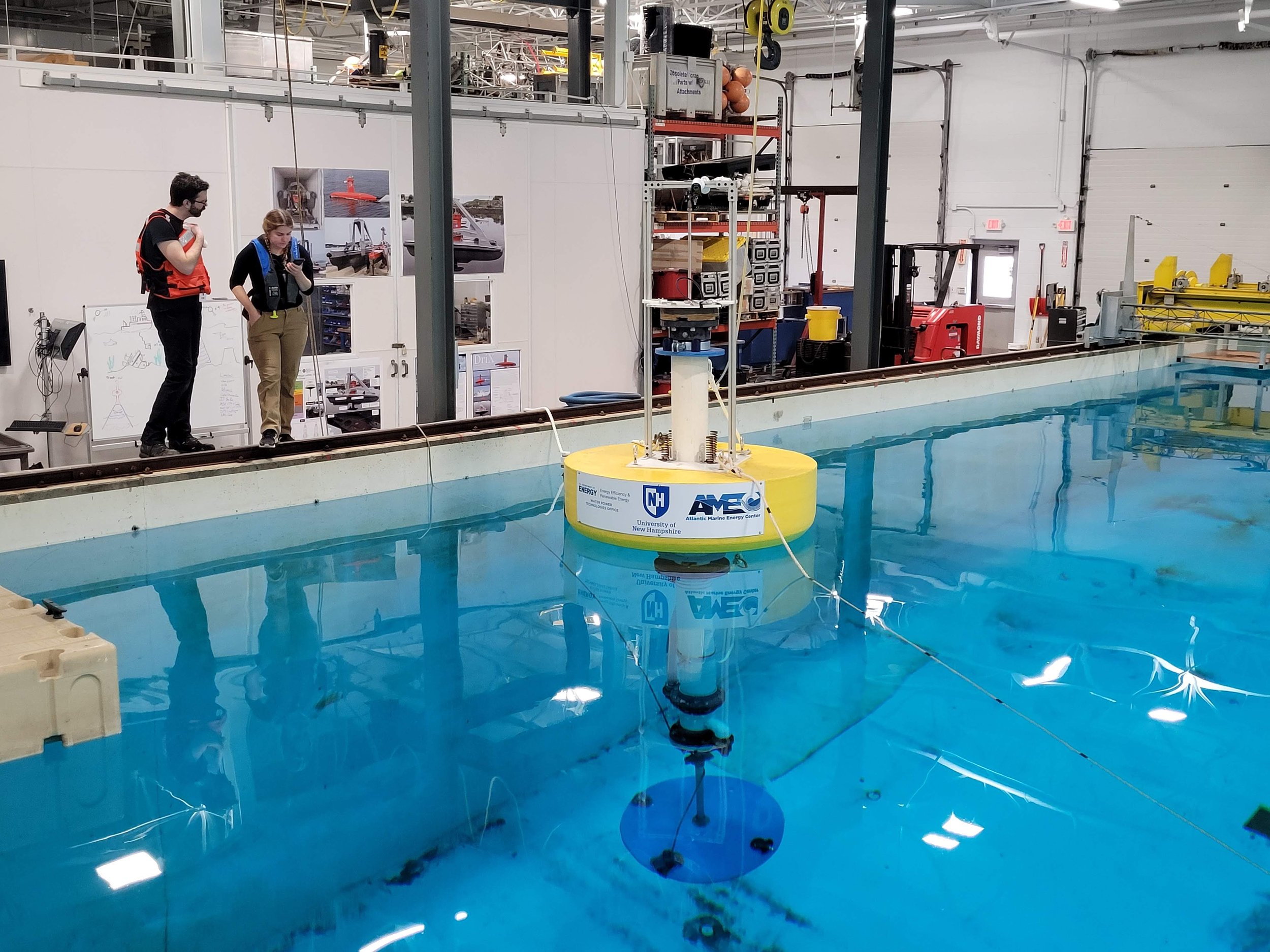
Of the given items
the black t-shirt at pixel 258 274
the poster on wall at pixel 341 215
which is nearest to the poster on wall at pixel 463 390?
the poster on wall at pixel 341 215

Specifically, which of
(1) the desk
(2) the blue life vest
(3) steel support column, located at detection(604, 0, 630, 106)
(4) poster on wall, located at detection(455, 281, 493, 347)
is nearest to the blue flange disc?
(1) the desk

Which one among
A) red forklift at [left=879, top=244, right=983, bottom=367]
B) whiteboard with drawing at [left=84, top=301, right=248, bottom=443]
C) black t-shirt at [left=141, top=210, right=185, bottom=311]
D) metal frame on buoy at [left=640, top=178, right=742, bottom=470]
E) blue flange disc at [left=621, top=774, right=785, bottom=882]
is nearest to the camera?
blue flange disc at [left=621, top=774, right=785, bottom=882]

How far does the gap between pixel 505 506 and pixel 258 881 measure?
3934 mm

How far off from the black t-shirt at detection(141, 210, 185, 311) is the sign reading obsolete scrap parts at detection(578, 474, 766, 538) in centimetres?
301

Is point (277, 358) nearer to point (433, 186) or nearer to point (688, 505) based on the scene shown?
point (433, 186)

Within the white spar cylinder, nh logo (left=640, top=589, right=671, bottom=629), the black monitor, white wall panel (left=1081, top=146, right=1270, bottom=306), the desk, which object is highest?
white wall panel (left=1081, top=146, right=1270, bottom=306)

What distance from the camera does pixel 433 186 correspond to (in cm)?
686

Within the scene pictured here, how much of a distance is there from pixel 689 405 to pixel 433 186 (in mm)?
2201

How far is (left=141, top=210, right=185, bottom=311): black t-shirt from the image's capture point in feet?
22.0

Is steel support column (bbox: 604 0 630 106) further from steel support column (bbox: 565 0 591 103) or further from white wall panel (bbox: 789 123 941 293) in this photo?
white wall panel (bbox: 789 123 941 293)

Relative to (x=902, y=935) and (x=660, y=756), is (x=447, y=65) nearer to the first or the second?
(x=660, y=756)

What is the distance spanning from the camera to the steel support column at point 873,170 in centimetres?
941

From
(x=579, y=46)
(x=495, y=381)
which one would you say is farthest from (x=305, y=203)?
(x=579, y=46)

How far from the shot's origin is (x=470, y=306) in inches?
373
